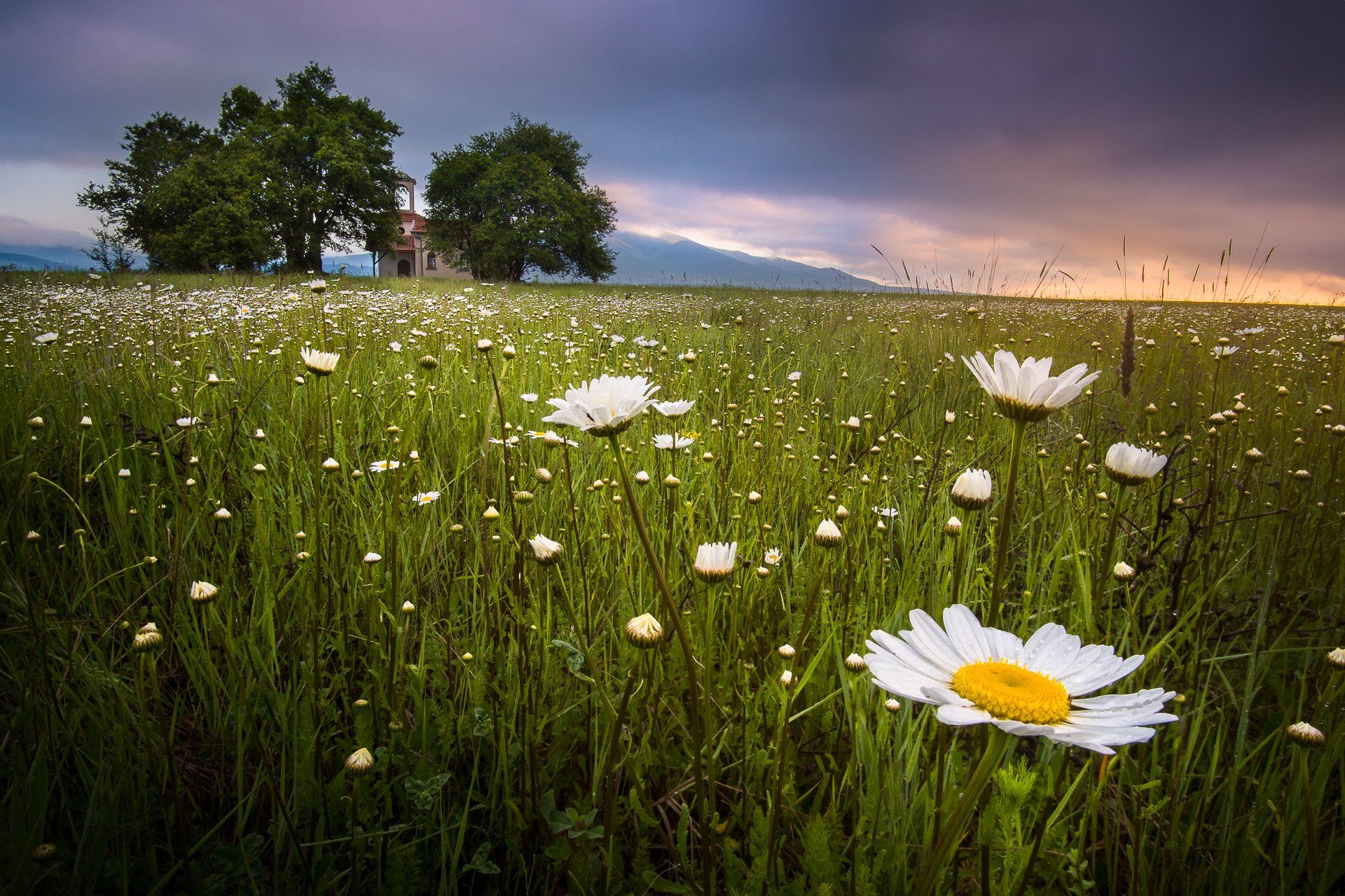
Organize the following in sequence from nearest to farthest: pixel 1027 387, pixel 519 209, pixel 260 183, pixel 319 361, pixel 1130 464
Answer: pixel 1027 387 < pixel 1130 464 < pixel 319 361 < pixel 260 183 < pixel 519 209

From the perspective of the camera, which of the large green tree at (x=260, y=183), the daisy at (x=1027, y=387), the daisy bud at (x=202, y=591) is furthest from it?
the large green tree at (x=260, y=183)

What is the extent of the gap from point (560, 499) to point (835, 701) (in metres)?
1.16

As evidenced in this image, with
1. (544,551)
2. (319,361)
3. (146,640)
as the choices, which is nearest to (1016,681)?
(544,551)

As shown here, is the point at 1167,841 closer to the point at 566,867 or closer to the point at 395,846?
the point at 566,867

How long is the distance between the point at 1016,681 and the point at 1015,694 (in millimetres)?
27

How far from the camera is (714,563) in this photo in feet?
2.67

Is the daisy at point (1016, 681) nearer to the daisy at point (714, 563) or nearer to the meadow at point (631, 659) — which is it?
the meadow at point (631, 659)

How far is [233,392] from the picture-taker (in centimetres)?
287

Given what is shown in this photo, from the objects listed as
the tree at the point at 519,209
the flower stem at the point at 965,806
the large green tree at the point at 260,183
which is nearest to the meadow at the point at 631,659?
the flower stem at the point at 965,806

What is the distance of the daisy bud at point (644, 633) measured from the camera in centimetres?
71

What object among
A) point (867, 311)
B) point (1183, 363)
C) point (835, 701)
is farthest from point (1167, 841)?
point (867, 311)

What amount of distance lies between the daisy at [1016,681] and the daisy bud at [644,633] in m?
0.24

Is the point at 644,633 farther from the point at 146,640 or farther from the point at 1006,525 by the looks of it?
the point at 146,640

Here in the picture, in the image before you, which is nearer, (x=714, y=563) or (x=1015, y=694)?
(x=1015, y=694)
